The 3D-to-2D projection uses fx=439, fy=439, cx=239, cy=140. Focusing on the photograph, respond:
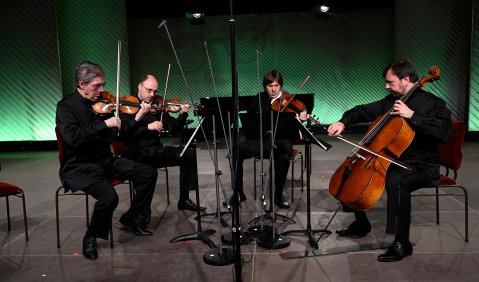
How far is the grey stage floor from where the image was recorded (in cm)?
249

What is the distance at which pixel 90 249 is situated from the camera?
9.21 ft

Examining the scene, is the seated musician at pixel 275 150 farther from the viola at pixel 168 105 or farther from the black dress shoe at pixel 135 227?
the black dress shoe at pixel 135 227

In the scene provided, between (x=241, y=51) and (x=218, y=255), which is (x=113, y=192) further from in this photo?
(x=241, y=51)

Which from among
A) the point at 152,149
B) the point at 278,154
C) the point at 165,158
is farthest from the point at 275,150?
the point at 152,149

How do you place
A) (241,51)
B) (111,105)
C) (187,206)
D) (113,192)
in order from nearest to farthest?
(113,192) → (111,105) → (187,206) → (241,51)

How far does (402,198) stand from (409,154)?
289 millimetres

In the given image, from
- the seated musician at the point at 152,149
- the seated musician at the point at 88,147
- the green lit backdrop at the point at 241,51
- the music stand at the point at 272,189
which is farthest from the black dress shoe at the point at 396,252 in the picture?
the green lit backdrop at the point at 241,51

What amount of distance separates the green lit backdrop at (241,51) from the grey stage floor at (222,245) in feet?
11.4

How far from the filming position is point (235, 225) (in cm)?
211

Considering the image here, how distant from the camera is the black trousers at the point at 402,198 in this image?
264cm

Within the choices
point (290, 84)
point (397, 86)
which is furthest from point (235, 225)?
point (290, 84)

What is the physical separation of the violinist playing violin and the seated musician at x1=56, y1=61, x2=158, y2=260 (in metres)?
1.48

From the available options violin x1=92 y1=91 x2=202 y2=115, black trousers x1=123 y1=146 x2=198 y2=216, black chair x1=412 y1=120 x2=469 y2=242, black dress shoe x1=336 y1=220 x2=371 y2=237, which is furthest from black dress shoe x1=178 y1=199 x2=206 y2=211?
black chair x1=412 y1=120 x2=469 y2=242

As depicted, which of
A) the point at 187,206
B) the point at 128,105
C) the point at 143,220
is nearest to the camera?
the point at 143,220
